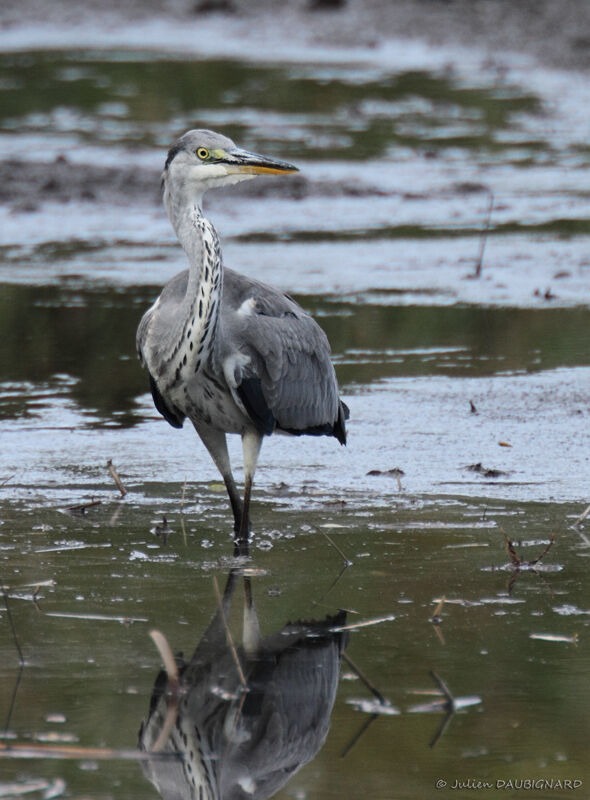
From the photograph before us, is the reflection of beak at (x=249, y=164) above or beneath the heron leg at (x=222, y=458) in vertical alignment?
above

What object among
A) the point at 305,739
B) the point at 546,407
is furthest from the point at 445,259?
the point at 305,739

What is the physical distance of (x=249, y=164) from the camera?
6828 mm

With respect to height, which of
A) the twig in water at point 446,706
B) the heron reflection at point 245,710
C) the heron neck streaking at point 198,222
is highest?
the heron neck streaking at point 198,222

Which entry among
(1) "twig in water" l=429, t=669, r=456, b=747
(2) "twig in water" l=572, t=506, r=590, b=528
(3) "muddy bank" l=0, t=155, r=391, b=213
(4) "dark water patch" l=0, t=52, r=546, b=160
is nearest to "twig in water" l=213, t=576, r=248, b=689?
(1) "twig in water" l=429, t=669, r=456, b=747

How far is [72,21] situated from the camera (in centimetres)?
2945

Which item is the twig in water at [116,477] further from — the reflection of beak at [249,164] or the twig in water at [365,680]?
the twig in water at [365,680]

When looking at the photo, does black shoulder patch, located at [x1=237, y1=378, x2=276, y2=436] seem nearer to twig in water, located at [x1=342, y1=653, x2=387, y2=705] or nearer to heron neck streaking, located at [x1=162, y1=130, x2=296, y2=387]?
heron neck streaking, located at [x1=162, y1=130, x2=296, y2=387]

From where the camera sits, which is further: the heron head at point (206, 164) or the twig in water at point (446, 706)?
the heron head at point (206, 164)

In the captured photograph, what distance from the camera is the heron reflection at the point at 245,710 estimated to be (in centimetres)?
422

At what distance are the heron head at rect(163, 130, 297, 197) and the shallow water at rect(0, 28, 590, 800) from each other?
135cm

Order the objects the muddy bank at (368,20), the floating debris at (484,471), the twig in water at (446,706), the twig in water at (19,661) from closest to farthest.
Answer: the twig in water at (446,706), the twig in water at (19,661), the floating debris at (484,471), the muddy bank at (368,20)

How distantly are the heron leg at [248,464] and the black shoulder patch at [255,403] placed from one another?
90 millimetres

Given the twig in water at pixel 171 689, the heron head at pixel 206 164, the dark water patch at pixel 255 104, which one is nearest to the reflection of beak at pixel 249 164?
the heron head at pixel 206 164

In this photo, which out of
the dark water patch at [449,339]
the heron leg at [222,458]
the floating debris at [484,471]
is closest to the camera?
the heron leg at [222,458]
